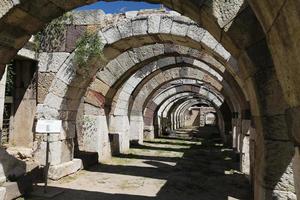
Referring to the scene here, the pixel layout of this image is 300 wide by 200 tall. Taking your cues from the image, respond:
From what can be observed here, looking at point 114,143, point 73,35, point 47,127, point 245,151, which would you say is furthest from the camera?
point 114,143

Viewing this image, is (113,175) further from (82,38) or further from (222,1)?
(222,1)

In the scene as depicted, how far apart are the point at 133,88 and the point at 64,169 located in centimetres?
444

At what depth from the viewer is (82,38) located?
6.10m

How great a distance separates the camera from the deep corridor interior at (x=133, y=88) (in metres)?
2.48

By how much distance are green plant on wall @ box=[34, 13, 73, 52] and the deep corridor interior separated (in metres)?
0.02

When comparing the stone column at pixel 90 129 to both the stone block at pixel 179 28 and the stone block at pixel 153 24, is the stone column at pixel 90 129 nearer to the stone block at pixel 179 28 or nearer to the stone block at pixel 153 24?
the stone block at pixel 153 24

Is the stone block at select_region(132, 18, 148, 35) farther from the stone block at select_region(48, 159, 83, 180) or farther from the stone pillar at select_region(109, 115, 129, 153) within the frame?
the stone pillar at select_region(109, 115, 129, 153)

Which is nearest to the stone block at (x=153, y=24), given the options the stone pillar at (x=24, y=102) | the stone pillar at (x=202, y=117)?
the stone pillar at (x=24, y=102)

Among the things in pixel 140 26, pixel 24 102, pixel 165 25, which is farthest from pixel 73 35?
pixel 24 102

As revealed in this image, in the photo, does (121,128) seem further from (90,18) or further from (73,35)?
(90,18)

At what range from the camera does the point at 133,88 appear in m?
9.92

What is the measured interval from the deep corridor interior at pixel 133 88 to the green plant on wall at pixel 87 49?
0.07ft

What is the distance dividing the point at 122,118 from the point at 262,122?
7189 millimetres

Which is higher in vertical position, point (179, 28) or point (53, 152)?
point (179, 28)
